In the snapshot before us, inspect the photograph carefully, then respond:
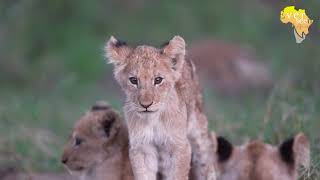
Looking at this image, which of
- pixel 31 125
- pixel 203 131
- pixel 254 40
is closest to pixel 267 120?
pixel 203 131

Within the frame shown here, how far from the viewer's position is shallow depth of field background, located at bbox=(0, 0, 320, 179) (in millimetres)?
11024

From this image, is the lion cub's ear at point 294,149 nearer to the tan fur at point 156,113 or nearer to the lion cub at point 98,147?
the tan fur at point 156,113

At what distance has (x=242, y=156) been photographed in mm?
8125

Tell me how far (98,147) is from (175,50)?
1.30 m

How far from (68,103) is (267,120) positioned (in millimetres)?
5549

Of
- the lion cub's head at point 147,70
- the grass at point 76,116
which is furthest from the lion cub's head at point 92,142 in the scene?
the grass at point 76,116

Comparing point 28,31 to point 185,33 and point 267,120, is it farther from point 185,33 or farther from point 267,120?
point 267,120

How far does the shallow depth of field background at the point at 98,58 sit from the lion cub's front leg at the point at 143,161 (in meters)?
1.94

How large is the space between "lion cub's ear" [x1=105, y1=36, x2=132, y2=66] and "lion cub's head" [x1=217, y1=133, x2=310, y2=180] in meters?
0.91

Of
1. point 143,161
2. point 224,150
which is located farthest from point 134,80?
point 224,150

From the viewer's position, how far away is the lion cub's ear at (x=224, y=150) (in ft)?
27.0

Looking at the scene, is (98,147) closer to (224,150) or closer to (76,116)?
(224,150)

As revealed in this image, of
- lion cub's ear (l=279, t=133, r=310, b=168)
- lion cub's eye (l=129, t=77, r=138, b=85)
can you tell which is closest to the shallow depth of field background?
lion cub's ear (l=279, t=133, r=310, b=168)

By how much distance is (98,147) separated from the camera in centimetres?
918
